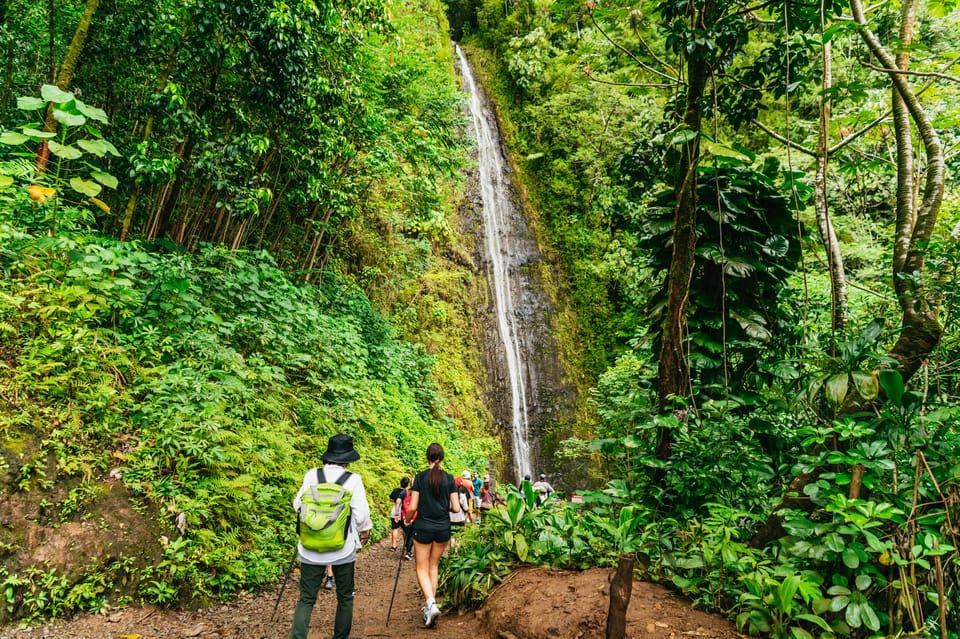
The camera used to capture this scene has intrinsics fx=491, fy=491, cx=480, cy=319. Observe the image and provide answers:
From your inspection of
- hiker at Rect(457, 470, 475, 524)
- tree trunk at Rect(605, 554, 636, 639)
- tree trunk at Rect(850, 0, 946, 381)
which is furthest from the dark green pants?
tree trunk at Rect(850, 0, 946, 381)

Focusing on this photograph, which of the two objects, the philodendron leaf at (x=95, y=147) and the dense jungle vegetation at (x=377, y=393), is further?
the philodendron leaf at (x=95, y=147)

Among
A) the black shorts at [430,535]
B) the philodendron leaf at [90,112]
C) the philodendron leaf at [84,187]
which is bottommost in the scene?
the black shorts at [430,535]

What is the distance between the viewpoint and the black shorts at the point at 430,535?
4.10m

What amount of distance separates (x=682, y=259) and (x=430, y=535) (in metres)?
3.01

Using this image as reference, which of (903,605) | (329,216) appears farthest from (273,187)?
(903,605)

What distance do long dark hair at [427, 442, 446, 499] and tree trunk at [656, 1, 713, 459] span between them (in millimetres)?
1791

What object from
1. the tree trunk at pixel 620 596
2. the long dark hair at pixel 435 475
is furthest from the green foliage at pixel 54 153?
the tree trunk at pixel 620 596

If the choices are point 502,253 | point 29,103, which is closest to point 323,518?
point 29,103

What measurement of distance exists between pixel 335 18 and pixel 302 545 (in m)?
6.27

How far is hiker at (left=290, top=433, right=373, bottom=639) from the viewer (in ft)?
10.9

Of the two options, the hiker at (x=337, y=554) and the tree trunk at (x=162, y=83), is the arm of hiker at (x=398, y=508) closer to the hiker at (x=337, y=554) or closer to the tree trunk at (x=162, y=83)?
the hiker at (x=337, y=554)

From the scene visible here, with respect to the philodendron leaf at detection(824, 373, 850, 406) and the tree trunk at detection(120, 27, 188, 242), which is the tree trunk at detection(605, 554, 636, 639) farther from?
the tree trunk at detection(120, 27, 188, 242)

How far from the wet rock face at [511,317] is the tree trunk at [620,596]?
38.5 feet

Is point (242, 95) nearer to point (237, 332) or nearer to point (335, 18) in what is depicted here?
point (335, 18)
